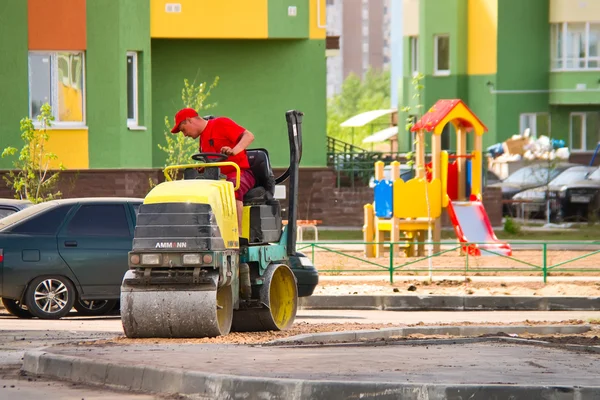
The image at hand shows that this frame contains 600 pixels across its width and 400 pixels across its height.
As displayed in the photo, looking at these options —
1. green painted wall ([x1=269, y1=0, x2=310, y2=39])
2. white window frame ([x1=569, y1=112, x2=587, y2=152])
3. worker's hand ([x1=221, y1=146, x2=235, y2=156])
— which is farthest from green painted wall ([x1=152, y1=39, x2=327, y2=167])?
worker's hand ([x1=221, y1=146, x2=235, y2=156])

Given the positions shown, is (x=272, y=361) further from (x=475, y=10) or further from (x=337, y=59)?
(x=337, y=59)

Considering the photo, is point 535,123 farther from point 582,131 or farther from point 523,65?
point 523,65

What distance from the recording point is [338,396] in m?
9.62

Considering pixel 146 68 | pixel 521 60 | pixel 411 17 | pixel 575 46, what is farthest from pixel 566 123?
pixel 146 68

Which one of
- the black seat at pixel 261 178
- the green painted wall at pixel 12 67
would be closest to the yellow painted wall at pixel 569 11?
the green painted wall at pixel 12 67

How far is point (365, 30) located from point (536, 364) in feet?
438

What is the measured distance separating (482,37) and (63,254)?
145 ft

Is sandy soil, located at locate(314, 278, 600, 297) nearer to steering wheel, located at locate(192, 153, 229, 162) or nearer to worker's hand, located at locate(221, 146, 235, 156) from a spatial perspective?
steering wheel, located at locate(192, 153, 229, 162)

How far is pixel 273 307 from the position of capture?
1496 centimetres

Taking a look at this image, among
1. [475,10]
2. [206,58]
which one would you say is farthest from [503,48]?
[206,58]

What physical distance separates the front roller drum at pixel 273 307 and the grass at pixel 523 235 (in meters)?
19.7

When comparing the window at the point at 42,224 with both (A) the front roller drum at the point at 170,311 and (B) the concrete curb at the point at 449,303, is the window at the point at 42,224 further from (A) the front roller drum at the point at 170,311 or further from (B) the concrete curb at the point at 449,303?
(A) the front roller drum at the point at 170,311

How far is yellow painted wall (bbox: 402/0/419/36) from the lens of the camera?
2601 inches

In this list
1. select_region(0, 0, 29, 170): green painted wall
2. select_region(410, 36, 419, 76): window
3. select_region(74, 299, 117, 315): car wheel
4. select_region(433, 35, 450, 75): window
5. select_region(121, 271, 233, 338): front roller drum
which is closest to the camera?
select_region(121, 271, 233, 338): front roller drum
